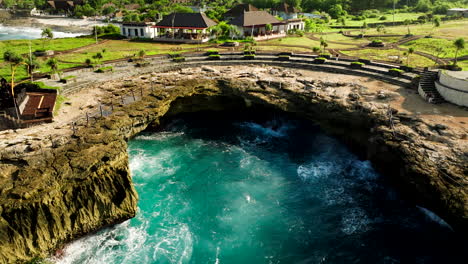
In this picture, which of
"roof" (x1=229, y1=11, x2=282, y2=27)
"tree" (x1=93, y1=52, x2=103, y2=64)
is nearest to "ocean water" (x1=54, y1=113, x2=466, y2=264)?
"tree" (x1=93, y1=52, x2=103, y2=64)

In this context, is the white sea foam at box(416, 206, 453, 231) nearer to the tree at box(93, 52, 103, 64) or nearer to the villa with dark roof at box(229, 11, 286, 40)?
the tree at box(93, 52, 103, 64)

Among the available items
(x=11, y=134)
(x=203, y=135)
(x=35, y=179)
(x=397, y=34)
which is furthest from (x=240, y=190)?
(x=397, y=34)

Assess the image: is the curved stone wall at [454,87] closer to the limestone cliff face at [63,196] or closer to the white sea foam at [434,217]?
the white sea foam at [434,217]

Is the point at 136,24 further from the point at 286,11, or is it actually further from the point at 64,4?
the point at 64,4

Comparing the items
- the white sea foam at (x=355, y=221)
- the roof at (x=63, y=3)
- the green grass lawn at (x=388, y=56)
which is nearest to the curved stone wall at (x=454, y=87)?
the green grass lawn at (x=388, y=56)

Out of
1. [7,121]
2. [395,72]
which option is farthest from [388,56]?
[7,121]
